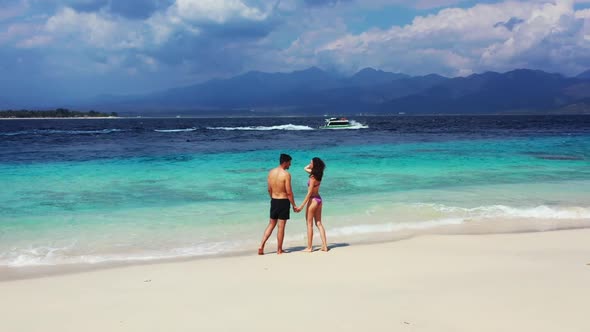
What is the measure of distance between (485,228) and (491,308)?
5.02 metres

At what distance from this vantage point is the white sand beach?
17.1 ft

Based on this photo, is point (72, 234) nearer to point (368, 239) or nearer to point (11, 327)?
point (11, 327)

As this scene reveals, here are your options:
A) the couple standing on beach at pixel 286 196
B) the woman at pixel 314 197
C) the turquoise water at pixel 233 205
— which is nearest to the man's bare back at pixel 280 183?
the couple standing on beach at pixel 286 196

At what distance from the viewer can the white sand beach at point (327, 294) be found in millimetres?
5203

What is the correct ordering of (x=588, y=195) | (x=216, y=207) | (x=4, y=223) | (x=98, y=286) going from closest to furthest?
(x=98, y=286)
(x=4, y=223)
(x=216, y=207)
(x=588, y=195)

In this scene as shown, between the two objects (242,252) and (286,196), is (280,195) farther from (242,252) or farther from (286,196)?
(242,252)

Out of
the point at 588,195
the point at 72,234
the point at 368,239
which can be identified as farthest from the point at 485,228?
the point at 72,234

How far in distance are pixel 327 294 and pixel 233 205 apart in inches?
294

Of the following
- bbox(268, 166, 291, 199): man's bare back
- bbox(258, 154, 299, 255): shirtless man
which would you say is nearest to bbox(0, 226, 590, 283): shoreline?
bbox(258, 154, 299, 255): shirtless man

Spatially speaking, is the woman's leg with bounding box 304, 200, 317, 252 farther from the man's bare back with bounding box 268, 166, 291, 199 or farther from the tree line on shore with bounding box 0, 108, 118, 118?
the tree line on shore with bounding box 0, 108, 118, 118

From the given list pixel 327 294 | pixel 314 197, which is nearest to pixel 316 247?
pixel 314 197

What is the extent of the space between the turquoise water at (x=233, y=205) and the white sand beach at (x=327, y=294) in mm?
1531

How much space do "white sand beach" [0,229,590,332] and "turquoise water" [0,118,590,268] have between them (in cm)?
153

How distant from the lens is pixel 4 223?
11109 mm
